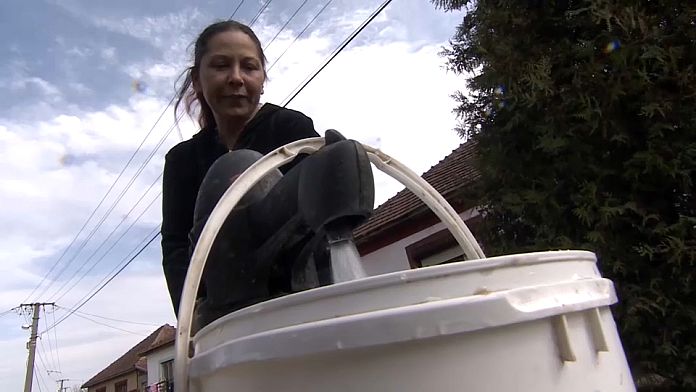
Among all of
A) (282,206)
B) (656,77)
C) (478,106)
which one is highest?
(478,106)

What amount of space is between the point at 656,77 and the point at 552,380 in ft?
10.4

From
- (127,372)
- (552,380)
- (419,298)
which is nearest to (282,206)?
(419,298)

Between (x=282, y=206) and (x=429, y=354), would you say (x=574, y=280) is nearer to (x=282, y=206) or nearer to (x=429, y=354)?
(x=429, y=354)

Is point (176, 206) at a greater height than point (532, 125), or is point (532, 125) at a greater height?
point (532, 125)

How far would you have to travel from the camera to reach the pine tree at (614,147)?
2984 mm

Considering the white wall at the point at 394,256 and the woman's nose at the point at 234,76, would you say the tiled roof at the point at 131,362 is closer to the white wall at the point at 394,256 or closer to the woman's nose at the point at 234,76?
the white wall at the point at 394,256

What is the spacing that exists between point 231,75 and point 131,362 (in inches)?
1044

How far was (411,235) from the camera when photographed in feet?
26.7

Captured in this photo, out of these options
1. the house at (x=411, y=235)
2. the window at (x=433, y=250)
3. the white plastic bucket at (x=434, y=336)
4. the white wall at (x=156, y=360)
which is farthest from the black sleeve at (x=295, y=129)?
the white wall at (x=156, y=360)

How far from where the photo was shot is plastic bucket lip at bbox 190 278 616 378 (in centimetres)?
53

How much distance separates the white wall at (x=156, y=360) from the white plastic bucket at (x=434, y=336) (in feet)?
66.0

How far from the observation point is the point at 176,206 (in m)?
1.27

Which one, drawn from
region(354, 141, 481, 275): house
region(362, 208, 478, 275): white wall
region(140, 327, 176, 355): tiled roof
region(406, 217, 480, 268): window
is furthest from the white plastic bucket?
region(140, 327, 176, 355): tiled roof

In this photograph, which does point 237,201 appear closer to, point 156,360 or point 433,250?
point 433,250
